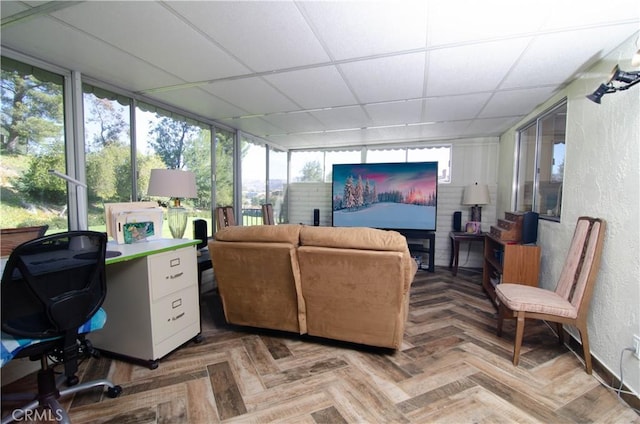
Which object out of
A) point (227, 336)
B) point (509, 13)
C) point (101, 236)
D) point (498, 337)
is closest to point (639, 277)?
point (498, 337)

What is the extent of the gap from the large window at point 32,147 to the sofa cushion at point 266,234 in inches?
54.6

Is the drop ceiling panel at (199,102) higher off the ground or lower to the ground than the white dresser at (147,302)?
higher

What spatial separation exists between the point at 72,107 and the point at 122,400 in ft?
7.29

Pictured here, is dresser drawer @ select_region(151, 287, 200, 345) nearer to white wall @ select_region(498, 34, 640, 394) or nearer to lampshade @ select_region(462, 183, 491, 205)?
white wall @ select_region(498, 34, 640, 394)

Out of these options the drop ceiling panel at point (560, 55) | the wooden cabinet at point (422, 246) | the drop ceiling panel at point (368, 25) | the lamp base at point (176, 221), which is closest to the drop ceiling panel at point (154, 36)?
the drop ceiling panel at point (368, 25)

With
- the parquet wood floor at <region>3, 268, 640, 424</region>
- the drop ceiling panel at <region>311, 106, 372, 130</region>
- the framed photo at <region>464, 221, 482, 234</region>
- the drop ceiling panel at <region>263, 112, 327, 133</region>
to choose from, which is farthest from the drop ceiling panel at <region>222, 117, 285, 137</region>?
the framed photo at <region>464, 221, 482, 234</region>

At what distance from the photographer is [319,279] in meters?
1.95

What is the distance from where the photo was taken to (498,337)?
2.26 meters

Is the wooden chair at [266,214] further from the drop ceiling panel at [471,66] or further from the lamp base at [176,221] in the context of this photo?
the drop ceiling panel at [471,66]

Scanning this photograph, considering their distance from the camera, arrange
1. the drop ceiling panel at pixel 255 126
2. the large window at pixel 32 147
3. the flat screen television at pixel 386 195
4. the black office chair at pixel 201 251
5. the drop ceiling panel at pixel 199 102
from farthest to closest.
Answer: the flat screen television at pixel 386 195 < the drop ceiling panel at pixel 255 126 < the drop ceiling panel at pixel 199 102 < the black office chair at pixel 201 251 < the large window at pixel 32 147

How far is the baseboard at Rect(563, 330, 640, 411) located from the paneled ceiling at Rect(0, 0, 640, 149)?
6.83 ft

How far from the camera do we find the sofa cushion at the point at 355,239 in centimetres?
177

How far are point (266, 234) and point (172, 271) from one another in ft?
2.38

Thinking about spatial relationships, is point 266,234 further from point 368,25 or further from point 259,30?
point 368,25
